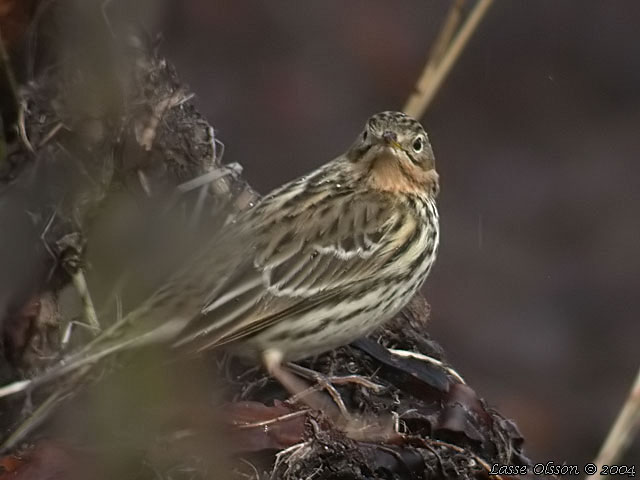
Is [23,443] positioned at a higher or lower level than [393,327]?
lower

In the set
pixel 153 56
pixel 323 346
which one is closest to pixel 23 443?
pixel 323 346

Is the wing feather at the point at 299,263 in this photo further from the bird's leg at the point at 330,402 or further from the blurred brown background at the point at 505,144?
the blurred brown background at the point at 505,144

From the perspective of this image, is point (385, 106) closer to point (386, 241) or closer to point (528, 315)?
point (528, 315)

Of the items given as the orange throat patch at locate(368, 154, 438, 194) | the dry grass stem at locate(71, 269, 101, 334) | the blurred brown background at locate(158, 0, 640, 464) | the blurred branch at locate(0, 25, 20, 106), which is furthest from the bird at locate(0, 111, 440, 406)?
the blurred brown background at locate(158, 0, 640, 464)

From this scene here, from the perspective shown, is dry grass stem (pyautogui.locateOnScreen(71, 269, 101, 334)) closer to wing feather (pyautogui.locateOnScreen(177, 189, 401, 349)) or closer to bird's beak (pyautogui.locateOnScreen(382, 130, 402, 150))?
wing feather (pyautogui.locateOnScreen(177, 189, 401, 349))

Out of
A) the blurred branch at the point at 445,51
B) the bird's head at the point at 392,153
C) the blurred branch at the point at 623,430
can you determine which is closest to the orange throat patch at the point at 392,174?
the bird's head at the point at 392,153

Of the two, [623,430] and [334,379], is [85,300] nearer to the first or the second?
[334,379]

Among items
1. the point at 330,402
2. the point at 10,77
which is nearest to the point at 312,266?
the point at 330,402
